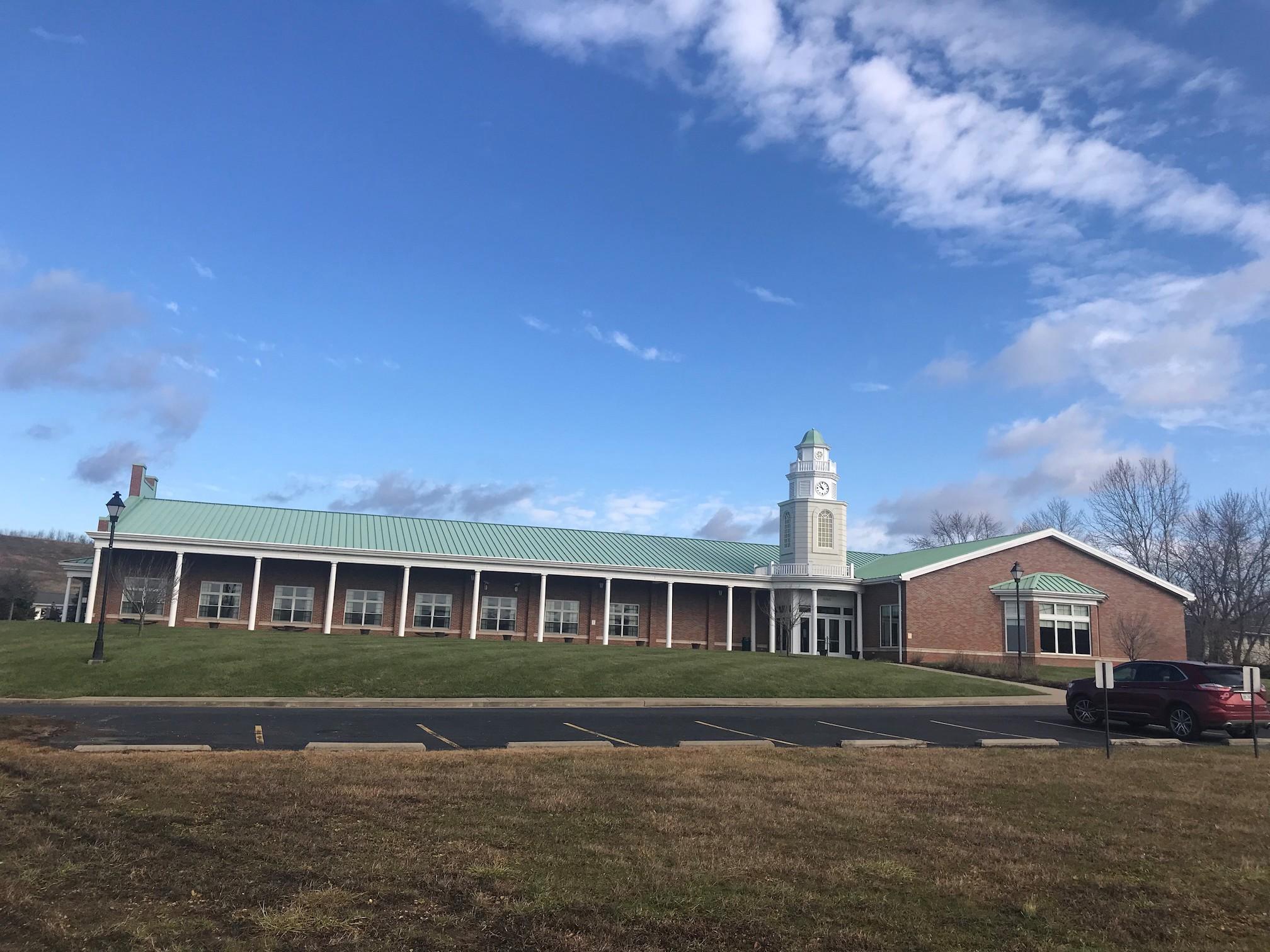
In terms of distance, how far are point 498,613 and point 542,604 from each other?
3069mm

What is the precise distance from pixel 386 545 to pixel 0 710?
25.2 meters

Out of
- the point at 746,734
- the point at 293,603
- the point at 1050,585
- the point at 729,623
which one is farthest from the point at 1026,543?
the point at 293,603

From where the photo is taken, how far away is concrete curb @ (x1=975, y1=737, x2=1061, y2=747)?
1564 centimetres

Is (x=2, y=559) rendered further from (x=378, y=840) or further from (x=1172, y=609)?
(x=378, y=840)

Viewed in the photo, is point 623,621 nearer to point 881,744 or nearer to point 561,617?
point 561,617

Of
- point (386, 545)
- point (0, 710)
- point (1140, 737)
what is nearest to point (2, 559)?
point (386, 545)

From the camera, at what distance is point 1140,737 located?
722 inches

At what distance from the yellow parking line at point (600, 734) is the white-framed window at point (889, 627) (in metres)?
28.6

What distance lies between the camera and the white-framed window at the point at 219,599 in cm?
4041

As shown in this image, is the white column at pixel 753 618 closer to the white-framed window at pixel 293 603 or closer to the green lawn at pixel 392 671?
the green lawn at pixel 392 671

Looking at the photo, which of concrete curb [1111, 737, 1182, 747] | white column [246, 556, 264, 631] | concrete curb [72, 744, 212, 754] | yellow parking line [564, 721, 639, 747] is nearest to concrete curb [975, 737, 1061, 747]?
concrete curb [1111, 737, 1182, 747]

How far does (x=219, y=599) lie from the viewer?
40719 mm

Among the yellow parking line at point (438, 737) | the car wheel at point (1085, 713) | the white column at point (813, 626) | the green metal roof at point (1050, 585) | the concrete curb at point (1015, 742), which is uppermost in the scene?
the green metal roof at point (1050, 585)

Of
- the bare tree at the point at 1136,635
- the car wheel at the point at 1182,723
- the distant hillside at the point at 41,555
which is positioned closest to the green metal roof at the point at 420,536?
the bare tree at the point at 1136,635
